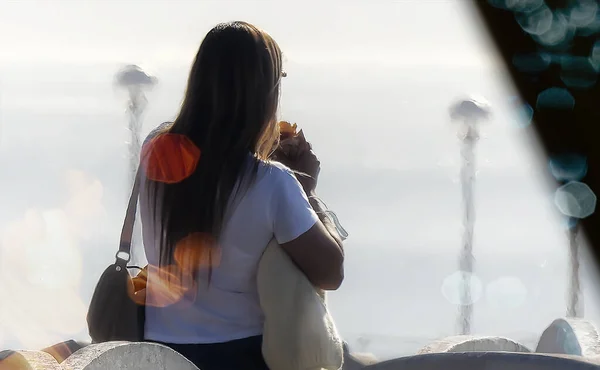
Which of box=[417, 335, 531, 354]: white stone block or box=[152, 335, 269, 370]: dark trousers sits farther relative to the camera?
box=[417, 335, 531, 354]: white stone block

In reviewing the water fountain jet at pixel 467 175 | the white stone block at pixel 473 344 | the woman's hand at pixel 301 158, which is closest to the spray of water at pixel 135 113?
the water fountain jet at pixel 467 175

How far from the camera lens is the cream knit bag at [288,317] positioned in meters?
2.27

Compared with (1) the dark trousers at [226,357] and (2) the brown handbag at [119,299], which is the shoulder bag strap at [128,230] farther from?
(1) the dark trousers at [226,357]

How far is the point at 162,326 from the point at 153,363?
33 cm

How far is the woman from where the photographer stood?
2295mm

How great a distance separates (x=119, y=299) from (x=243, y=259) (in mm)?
363

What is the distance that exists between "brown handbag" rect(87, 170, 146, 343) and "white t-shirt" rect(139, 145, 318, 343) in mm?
120

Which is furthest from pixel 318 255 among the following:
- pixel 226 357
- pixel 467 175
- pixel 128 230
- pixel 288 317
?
pixel 467 175

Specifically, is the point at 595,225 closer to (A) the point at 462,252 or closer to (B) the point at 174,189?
(B) the point at 174,189

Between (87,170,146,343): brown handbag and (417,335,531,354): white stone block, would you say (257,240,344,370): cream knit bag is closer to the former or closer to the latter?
(87,170,146,343): brown handbag

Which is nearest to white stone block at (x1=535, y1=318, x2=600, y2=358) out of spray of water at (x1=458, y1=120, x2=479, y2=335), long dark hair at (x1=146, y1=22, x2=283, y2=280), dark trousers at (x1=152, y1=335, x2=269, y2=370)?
dark trousers at (x1=152, y1=335, x2=269, y2=370)

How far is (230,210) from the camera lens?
7.58 feet

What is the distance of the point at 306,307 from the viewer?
2273 mm

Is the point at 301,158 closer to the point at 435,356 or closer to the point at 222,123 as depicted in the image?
the point at 222,123
